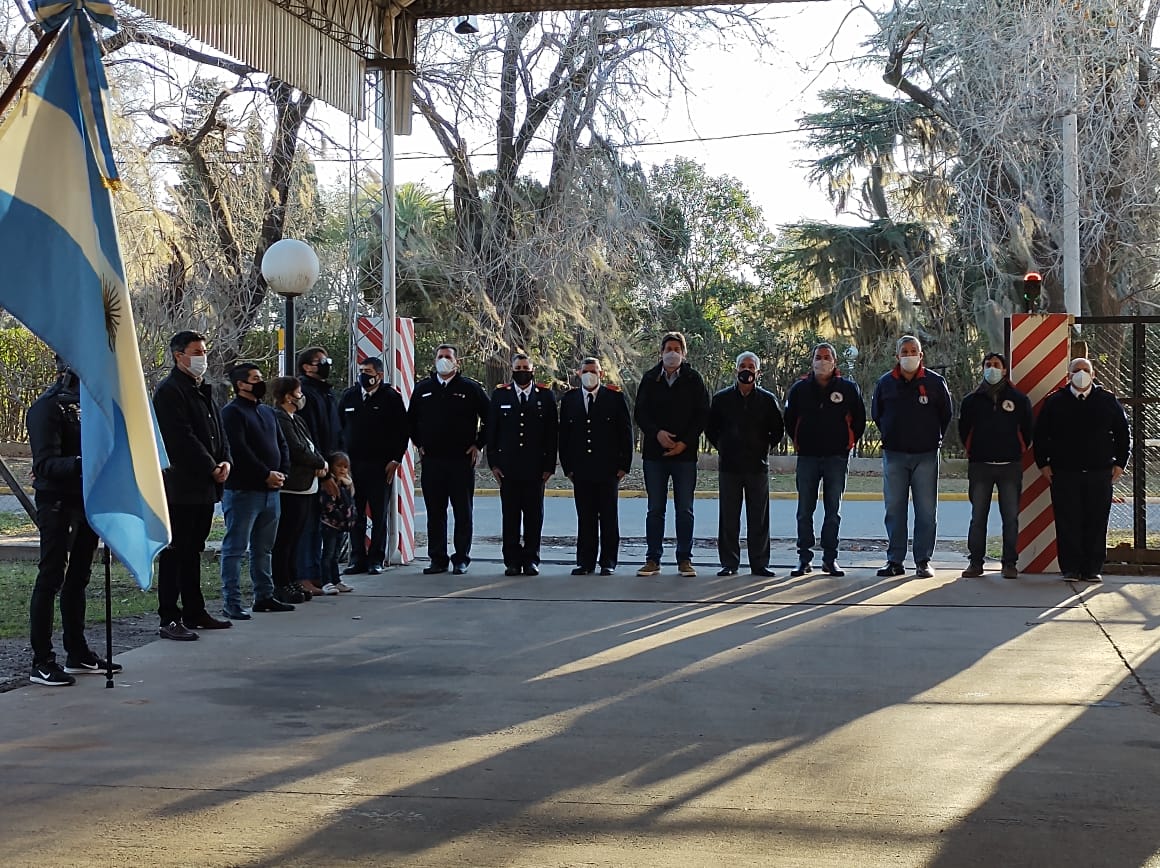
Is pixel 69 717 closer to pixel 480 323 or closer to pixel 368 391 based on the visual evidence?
pixel 368 391

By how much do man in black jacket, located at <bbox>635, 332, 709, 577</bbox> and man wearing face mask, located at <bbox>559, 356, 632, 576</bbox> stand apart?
8.5 inches

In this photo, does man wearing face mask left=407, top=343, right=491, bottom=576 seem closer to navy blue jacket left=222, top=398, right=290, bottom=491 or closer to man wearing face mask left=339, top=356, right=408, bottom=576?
man wearing face mask left=339, top=356, right=408, bottom=576

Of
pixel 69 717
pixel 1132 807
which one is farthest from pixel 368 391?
pixel 1132 807

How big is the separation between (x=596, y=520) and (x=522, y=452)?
0.92 metres

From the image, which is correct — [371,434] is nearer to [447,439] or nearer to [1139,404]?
[447,439]

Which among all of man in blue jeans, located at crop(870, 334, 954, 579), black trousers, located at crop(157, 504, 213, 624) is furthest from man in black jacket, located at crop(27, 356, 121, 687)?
man in blue jeans, located at crop(870, 334, 954, 579)

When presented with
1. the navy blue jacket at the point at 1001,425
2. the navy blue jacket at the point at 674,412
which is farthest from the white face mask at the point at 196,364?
the navy blue jacket at the point at 1001,425

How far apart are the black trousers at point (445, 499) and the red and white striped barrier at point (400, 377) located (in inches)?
17.8

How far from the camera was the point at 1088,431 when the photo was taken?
11.3m

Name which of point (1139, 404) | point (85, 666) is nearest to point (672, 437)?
point (1139, 404)

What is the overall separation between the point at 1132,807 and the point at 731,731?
188 cm

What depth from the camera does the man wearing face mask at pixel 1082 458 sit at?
37.2 feet

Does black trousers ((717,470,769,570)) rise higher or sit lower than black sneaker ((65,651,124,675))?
higher

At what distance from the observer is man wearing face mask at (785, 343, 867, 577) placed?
39.3 ft
